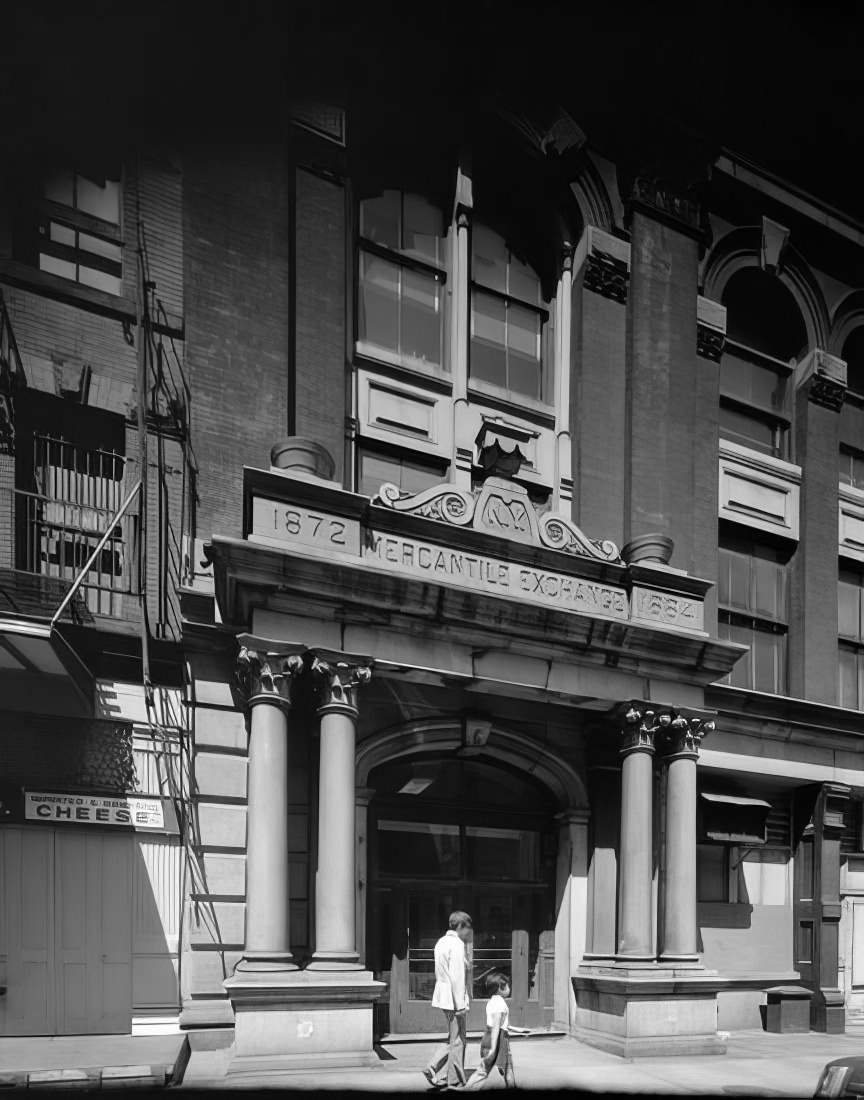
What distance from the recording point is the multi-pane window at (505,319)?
18203mm

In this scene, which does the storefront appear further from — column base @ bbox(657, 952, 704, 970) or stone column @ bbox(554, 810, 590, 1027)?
column base @ bbox(657, 952, 704, 970)

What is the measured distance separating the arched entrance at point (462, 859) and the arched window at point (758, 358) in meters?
8.58

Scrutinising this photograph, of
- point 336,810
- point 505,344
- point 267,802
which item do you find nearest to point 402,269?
point 505,344

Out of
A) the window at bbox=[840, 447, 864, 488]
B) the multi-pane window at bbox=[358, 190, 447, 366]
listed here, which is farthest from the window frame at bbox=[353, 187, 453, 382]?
the window at bbox=[840, 447, 864, 488]

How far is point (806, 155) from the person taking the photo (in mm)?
19453

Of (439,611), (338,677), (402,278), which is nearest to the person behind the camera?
(338,677)

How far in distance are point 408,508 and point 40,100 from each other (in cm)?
718

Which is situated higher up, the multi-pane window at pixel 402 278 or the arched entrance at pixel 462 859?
the multi-pane window at pixel 402 278

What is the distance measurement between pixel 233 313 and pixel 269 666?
532 centimetres

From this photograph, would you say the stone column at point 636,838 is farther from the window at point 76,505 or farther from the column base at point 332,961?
the window at point 76,505

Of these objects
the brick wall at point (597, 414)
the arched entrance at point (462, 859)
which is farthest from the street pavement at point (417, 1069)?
the brick wall at point (597, 414)

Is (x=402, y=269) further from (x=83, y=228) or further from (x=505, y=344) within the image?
(x=83, y=228)

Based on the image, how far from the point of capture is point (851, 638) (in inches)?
875

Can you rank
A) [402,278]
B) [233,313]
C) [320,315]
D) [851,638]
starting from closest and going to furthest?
[233,313], [320,315], [402,278], [851,638]
